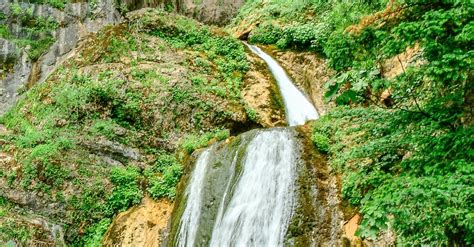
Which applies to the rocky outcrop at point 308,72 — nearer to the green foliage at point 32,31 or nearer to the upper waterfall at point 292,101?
the upper waterfall at point 292,101

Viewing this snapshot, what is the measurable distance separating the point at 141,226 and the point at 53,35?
11.5m

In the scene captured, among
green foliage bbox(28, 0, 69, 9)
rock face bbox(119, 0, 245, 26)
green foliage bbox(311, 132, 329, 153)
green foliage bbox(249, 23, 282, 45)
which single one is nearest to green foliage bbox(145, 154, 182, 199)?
green foliage bbox(311, 132, 329, 153)

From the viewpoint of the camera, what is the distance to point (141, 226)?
375 inches

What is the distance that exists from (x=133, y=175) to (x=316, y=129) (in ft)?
15.6

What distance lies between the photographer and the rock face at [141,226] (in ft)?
30.5

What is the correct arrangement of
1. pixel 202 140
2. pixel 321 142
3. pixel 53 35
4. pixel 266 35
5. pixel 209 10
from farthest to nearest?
1. pixel 209 10
2. pixel 53 35
3. pixel 266 35
4. pixel 202 140
5. pixel 321 142

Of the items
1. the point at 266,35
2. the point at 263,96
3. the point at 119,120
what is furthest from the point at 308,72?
the point at 119,120

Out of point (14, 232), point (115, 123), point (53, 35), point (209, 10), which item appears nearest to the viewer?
point (14, 232)

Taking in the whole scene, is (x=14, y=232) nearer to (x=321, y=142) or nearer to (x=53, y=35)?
(x=321, y=142)

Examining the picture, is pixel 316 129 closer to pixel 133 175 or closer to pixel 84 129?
pixel 133 175

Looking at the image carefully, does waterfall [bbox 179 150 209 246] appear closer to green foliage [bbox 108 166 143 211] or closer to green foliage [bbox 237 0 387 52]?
green foliage [bbox 108 166 143 211]

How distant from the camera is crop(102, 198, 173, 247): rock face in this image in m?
9.28

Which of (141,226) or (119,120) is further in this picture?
(119,120)

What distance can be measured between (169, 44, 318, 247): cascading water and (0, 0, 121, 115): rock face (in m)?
9.13
